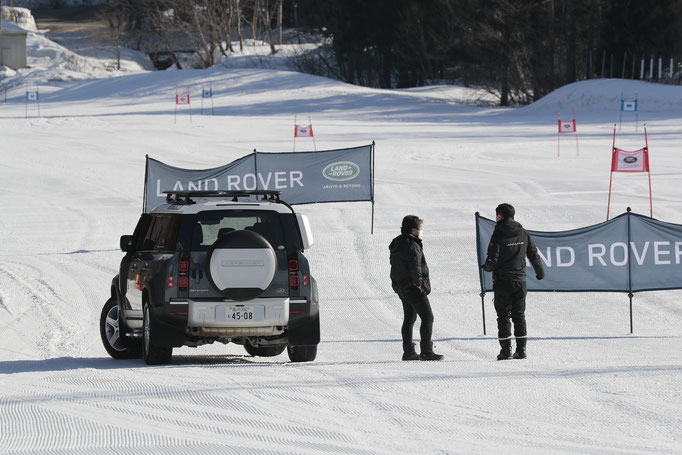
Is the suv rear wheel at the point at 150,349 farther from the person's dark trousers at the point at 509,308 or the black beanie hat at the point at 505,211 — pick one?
the black beanie hat at the point at 505,211

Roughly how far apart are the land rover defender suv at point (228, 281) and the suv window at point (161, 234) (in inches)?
0.5

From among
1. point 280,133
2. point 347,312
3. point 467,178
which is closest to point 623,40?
point 280,133

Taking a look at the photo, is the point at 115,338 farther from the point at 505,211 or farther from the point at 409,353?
the point at 505,211

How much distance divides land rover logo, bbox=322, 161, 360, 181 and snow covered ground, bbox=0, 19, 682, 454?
117 centimetres

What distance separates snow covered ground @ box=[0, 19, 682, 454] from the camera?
20.9 feet

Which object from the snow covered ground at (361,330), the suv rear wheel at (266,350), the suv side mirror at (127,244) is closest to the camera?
the snow covered ground at (361,330)

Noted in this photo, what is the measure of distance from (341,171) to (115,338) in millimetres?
10718

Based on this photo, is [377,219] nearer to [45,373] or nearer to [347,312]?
[347,312]

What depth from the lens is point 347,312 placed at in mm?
14430

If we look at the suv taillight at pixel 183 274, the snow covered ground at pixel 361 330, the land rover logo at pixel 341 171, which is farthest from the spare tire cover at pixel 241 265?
the land rover logo at pixel 341 171

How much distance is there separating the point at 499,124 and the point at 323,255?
28348mm

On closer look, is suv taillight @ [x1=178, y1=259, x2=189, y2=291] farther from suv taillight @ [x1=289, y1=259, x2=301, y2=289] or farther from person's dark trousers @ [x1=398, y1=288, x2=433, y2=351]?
person's dark trousers @ [x1=398, y1=288, x2=433, y2=351]

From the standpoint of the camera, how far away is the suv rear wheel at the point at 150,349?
9289 millimetres

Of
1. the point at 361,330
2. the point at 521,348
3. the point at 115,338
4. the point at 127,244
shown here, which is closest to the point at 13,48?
the point at 361,330
